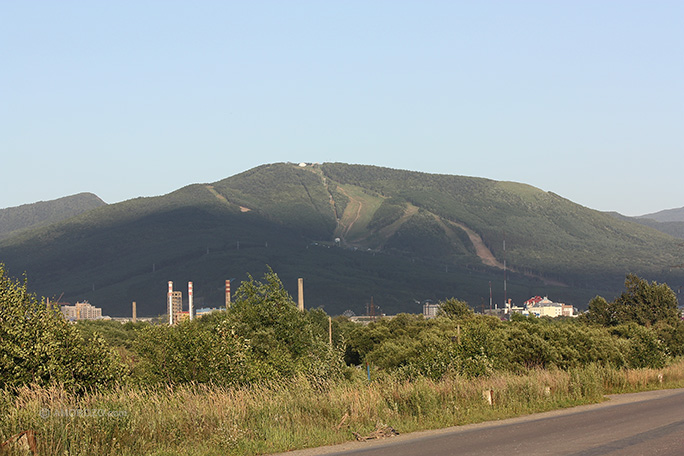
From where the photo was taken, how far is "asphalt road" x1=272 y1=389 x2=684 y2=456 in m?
17.8

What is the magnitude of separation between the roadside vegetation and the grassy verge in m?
0.05

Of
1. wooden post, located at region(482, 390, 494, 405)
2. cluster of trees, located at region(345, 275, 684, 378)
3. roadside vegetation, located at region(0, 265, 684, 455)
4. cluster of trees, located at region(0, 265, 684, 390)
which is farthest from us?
cluster of trees, located at region(345, 275, 684, 378)

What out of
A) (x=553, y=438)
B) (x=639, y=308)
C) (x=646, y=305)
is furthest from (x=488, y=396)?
(x=646, y=305)

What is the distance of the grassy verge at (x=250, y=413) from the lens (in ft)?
62.0

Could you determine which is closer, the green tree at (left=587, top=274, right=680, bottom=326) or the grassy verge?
the grassy verge

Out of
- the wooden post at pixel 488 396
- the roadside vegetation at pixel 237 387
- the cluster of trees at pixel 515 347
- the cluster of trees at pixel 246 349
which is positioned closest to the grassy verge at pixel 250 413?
the roadside vegetation at pixel 237 387

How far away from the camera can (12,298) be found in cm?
2716

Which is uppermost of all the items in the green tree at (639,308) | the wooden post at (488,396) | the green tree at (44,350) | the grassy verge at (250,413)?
the green tree at (44,350)

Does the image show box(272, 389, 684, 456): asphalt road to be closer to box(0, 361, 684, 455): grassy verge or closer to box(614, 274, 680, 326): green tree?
box(0, 361, 684, 455): grassy verge

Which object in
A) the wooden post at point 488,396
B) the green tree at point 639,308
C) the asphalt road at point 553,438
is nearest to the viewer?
the asphalt road at point 553,438

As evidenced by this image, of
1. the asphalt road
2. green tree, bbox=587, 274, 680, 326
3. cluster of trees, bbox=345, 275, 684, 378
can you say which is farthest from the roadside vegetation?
green tree, bbox=587, 274, 680, 326

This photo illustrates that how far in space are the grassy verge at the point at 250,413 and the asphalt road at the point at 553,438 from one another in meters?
1.22

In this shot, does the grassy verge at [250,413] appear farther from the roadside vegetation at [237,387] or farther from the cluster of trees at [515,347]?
the cluster of trees at [515,347]

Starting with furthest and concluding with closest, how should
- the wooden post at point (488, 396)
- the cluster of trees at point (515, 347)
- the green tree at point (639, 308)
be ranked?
the green tree at point (639, 308), the cluster of trees at point (515, 347), the wooden post at point (488, 396)
